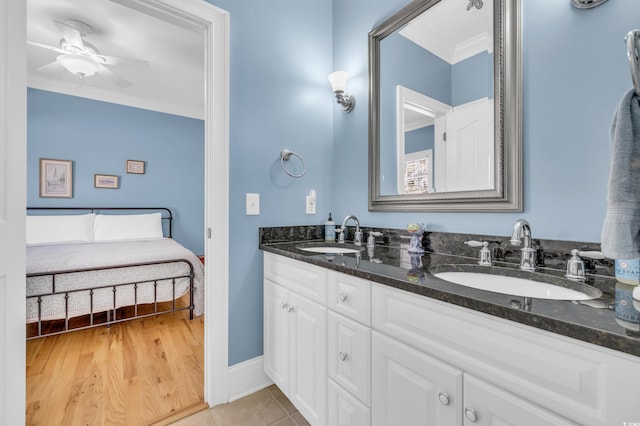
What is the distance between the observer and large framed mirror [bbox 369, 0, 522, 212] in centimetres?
114

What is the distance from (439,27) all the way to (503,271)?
1.20 m

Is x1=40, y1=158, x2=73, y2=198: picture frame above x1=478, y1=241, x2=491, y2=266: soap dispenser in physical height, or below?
above

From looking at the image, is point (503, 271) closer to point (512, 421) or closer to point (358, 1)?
point (512, 421)

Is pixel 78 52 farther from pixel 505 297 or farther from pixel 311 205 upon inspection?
pixel 505 297

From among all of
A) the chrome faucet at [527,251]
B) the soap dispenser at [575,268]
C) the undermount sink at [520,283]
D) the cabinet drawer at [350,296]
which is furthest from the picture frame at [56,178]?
the soap dispenser at [575,268]

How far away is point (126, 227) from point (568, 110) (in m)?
4.53

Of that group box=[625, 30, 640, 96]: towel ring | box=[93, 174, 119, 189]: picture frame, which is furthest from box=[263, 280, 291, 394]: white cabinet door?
box=[93, 174, 119, 189]: picture frame

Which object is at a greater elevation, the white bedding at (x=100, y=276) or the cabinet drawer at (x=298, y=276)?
the cabinet drawer at (x=298, y=276)

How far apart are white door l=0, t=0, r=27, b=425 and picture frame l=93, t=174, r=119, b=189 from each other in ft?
11.7

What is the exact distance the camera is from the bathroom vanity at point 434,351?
534 millimetres

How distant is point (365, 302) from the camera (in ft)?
3.33

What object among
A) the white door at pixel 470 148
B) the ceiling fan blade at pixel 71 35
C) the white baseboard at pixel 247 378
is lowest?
the white baseboard at pixel 247 378

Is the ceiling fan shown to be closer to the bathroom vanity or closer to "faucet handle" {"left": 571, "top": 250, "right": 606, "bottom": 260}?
the bathroom vanity

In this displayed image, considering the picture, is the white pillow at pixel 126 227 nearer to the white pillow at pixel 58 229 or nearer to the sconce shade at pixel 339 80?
the white pillow at pixel 58 229
